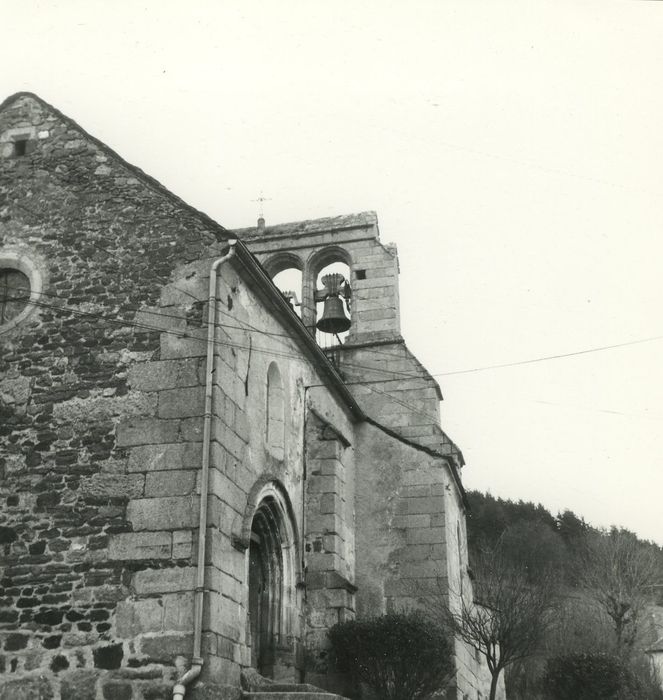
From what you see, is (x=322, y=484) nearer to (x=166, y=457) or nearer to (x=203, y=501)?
(x=166, y=457)

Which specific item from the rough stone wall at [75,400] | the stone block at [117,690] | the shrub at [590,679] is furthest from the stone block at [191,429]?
the shrub at [590,679]

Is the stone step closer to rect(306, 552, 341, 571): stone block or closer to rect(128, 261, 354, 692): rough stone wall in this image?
rect(128, 261, 354, 692): rough stone wall

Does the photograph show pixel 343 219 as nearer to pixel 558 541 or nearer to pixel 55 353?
pixel 55 353

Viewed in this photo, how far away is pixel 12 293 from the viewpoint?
1190 cm

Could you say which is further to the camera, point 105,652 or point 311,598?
point 311,598

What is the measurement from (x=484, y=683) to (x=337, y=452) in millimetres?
8242

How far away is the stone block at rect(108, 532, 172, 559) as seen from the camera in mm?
9664

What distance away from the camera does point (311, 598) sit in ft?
46.9

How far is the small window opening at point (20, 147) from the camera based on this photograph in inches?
498

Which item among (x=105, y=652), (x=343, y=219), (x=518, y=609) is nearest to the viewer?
(x=105, y=652)

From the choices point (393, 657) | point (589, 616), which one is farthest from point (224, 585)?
point (589, 616)

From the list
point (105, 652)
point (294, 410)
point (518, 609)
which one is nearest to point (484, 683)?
point (518, 609)

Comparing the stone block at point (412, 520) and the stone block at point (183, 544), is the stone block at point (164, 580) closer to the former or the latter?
the stone block at point (183, 544)

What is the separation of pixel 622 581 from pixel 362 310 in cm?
1960
